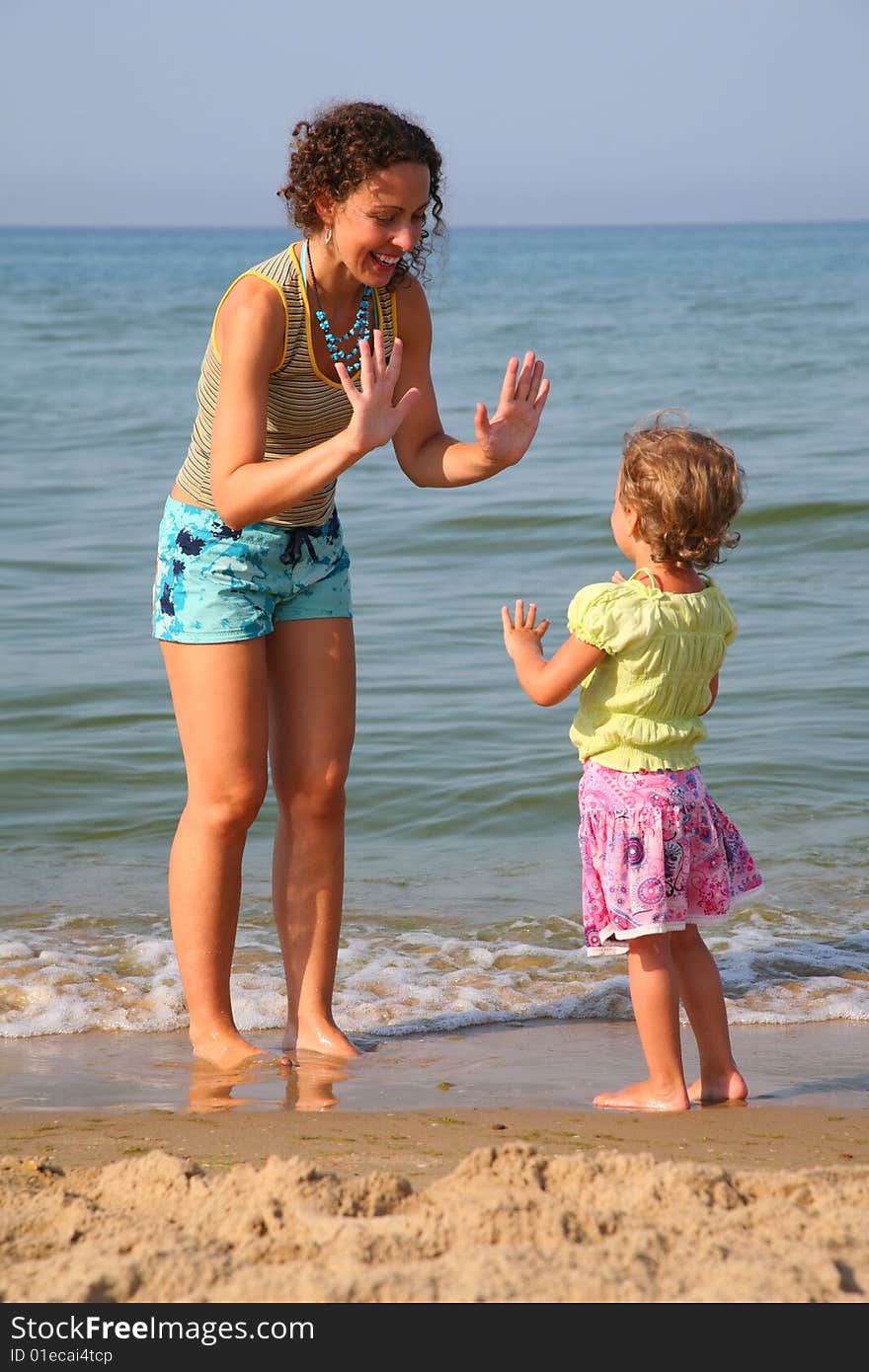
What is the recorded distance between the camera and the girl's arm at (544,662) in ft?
10.7

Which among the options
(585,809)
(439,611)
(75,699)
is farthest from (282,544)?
(439,611)

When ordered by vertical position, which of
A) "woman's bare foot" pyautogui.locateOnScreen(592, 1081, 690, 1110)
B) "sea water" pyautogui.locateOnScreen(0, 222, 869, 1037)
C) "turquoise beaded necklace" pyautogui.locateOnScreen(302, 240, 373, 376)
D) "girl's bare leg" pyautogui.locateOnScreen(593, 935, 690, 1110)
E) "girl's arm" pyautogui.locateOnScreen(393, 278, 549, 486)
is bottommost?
"sea water" pyautogui.locateOnScreen(0, 222, 869, 1037)

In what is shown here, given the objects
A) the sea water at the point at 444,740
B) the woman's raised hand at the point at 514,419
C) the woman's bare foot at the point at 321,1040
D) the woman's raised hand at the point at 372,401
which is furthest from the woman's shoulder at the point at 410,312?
the woman's bare foot at the point at 321,1040

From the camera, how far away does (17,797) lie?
629 cm

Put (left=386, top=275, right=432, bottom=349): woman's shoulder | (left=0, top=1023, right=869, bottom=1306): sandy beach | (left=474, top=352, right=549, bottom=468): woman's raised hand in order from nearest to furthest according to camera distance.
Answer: (left=0, top=1023, right=869, bottom=1306): sandy beach, (left=474, top=352, right=549, bottom=468): woman's raised hand, (left=386, top=275, right=432, bottom=349): woman's shoulder

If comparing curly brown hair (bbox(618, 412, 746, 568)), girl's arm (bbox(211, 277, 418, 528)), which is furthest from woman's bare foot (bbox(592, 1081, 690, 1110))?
girl's arm (bbox(211, 277, 418, 528))

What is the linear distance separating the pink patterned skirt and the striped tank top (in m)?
0.98

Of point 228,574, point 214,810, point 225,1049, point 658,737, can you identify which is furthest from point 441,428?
point 225,1049

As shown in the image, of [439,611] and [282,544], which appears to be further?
[439,611]

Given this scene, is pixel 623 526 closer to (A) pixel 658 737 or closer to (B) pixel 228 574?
(A) pixel 658 737

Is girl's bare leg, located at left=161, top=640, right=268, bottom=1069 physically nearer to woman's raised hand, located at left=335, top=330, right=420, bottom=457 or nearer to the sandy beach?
the sandy beach

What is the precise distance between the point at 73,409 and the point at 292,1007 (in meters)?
15.1

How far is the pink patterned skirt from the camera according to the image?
327cm
